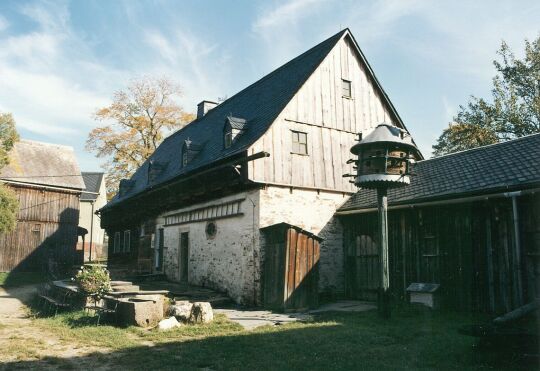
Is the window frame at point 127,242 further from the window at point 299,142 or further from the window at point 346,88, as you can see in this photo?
the window at point 346,88

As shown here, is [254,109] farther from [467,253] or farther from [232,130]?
[467,253]

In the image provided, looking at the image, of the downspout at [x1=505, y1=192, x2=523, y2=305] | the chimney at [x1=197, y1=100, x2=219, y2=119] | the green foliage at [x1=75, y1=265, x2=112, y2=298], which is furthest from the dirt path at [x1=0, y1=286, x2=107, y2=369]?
the chimney at [x1=197, y1=100, x2=219, y2=119]

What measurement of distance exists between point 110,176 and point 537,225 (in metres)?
30.4

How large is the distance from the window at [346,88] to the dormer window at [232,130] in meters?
4.16

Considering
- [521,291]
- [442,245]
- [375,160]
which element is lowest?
[521,291]

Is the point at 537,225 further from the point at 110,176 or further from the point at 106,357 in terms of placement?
the point at 110,176

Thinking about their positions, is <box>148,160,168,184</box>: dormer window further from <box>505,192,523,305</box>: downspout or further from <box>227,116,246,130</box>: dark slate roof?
<box>505,192,523,305</box>: downspout

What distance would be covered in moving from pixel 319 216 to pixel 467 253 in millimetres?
5292

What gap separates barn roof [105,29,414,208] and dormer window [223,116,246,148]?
0.14ft

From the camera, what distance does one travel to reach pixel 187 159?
18672 mm

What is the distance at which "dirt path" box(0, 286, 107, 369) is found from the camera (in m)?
7.16

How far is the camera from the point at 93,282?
39.1ft

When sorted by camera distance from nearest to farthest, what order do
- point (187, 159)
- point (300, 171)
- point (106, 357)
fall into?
point (106, 357)
point (300, 171)
point (187, 159)

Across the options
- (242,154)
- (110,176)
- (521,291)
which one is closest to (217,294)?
(242,154)
